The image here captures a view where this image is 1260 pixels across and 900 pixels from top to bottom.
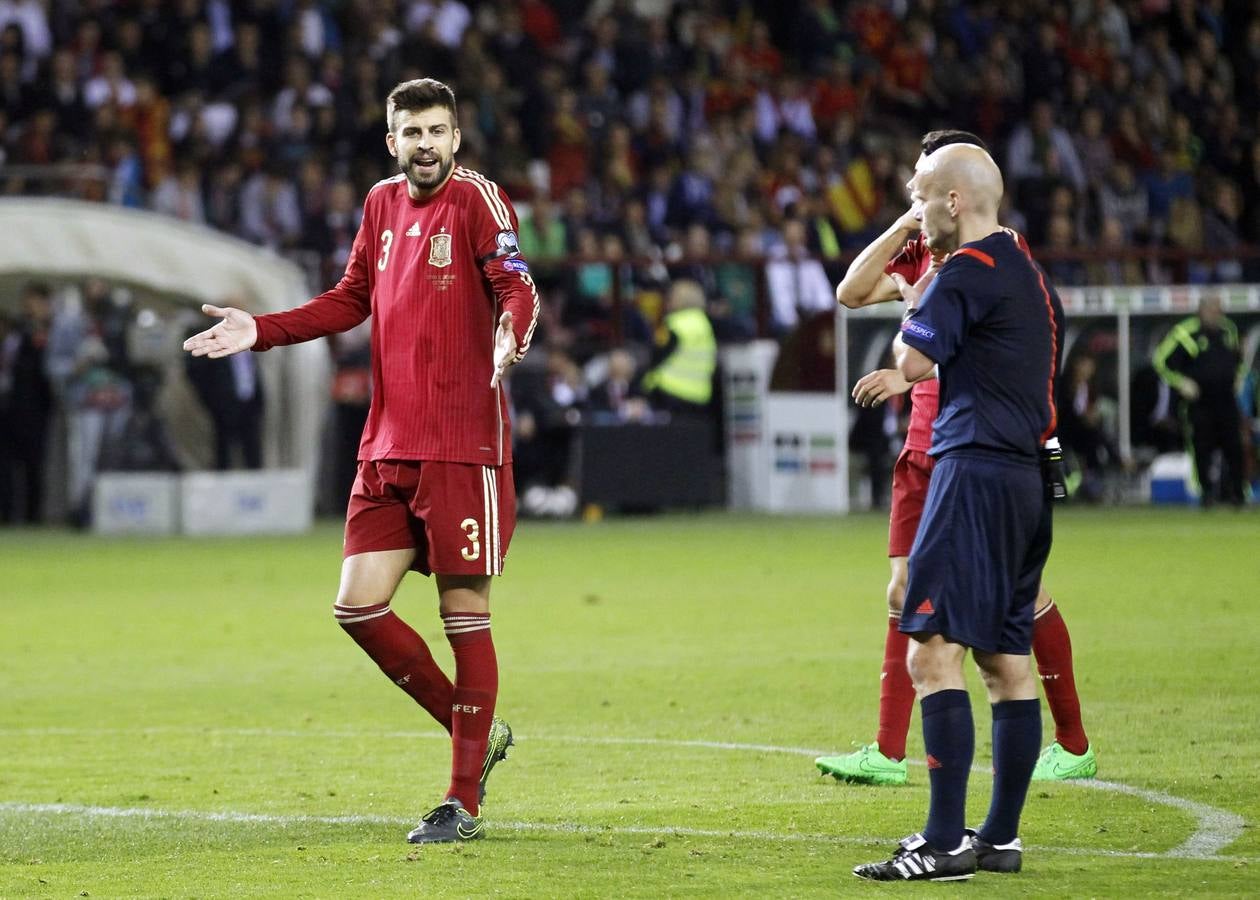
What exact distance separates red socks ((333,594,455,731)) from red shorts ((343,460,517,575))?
18 centimetres

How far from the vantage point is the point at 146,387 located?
70.0 feet

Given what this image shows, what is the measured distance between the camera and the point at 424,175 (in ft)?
21.4

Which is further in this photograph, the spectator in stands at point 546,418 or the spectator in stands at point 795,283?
the spectator in stands at point 795,283

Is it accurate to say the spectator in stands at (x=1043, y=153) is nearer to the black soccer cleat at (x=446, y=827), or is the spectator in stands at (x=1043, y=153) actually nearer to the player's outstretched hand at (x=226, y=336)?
the player's outstretched hand at (x=226, y=336)

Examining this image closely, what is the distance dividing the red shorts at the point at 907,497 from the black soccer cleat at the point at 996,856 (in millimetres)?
1829

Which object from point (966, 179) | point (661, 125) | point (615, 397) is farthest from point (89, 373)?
point (966, 179)

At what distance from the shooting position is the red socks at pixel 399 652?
6.49 m

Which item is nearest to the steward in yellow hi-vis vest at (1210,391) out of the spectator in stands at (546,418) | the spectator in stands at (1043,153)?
the spectator in stands at (1043,153)

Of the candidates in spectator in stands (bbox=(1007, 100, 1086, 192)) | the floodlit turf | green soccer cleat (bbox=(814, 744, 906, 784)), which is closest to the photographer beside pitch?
the floodlit turf

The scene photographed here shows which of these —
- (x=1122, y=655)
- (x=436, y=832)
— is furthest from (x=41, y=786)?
(x=1122, y=655)

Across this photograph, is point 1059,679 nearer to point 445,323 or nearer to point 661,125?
point 445,323

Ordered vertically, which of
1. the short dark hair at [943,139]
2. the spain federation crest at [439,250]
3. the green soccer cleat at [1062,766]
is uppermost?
the short dark hair at [943,139]

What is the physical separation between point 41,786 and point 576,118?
1779 cm

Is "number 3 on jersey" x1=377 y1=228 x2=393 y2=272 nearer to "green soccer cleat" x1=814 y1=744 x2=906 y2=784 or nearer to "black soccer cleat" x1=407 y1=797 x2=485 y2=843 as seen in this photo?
"black soccer cleat" x1=407 y1=797 x2=485 y2=843
